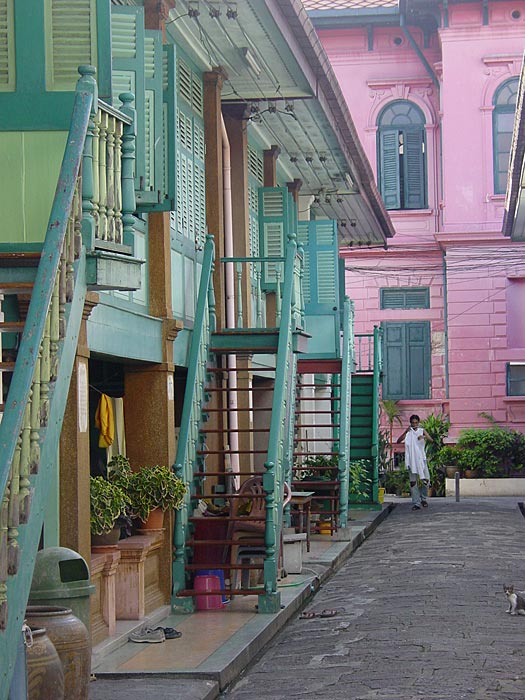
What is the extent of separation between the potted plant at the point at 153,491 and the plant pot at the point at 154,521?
0.02 meters

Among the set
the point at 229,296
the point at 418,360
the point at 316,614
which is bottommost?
the point at 316,614

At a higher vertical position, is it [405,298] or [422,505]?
[405,298]

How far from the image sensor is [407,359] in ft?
102

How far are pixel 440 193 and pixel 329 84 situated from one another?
17137 millimetres

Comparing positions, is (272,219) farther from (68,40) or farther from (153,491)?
(68,40)

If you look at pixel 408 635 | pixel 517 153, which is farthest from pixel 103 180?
pixel 517 153

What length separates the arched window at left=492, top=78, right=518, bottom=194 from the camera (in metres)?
30.4

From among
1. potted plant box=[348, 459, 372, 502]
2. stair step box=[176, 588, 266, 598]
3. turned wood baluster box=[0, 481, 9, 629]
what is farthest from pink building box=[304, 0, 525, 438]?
turned wood baluster box=[0, 481, 9, 629]

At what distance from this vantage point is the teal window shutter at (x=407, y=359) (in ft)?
102

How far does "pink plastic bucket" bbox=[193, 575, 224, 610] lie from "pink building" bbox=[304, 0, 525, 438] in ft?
63.9

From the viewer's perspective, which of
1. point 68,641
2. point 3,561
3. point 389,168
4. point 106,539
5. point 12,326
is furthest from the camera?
point 389,168

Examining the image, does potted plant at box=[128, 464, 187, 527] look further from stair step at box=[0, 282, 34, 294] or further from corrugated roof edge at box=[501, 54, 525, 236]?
corrugated roof edge at box=[501, 54, 525, 236]

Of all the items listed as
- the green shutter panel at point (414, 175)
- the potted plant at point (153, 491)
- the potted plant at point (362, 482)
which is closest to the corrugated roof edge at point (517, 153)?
the potted plant at point (362, 482)

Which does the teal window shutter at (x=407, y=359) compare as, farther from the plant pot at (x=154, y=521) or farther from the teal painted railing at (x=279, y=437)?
the plant pot at (x=154, y=521)
